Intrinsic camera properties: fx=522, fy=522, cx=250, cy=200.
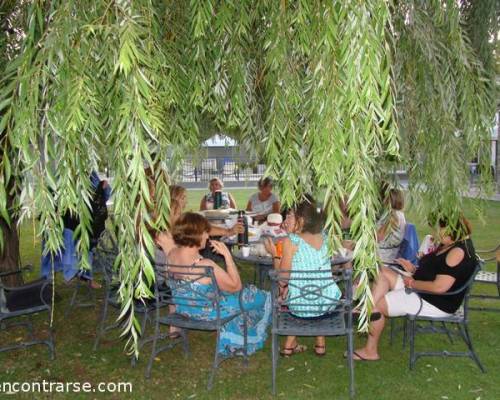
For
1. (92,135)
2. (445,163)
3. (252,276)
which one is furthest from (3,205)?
(252,276)

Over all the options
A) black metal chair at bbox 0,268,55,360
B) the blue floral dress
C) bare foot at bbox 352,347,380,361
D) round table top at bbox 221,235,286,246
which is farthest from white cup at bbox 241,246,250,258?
black metal chair at bbox 0,268,55,360

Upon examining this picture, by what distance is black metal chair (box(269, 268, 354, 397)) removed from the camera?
3.72 m

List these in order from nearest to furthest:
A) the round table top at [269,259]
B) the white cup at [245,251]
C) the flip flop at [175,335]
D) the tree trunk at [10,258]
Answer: the flip flop at [175,335], the round table top at [269,259], the white cup at [245,251], the tree trunk at [10,258]

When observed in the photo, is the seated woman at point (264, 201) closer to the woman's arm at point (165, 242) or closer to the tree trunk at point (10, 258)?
the woman's arm at point (165, 242)

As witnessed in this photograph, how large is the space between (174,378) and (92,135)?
267 cm

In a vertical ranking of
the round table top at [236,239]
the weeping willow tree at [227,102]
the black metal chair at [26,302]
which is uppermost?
the weeping willow tree at [227,102]

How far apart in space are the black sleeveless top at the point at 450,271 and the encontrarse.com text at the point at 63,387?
8.03ft

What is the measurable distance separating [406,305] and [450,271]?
44 centimetres

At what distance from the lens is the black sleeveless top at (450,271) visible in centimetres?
396

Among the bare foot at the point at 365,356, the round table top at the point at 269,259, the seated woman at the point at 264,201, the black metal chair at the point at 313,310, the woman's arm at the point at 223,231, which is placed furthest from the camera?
the seated woman at the point at 264,201

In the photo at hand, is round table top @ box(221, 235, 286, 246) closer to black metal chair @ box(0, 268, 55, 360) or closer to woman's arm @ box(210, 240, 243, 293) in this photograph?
woman's arm @ box(210, 240, 243, 293)

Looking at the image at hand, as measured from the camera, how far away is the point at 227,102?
2654mm

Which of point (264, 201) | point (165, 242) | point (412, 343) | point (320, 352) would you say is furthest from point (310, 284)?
point (264, 201)

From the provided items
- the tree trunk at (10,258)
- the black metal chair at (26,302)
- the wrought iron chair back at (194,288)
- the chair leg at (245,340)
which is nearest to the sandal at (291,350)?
the chair leg at (245,340)
